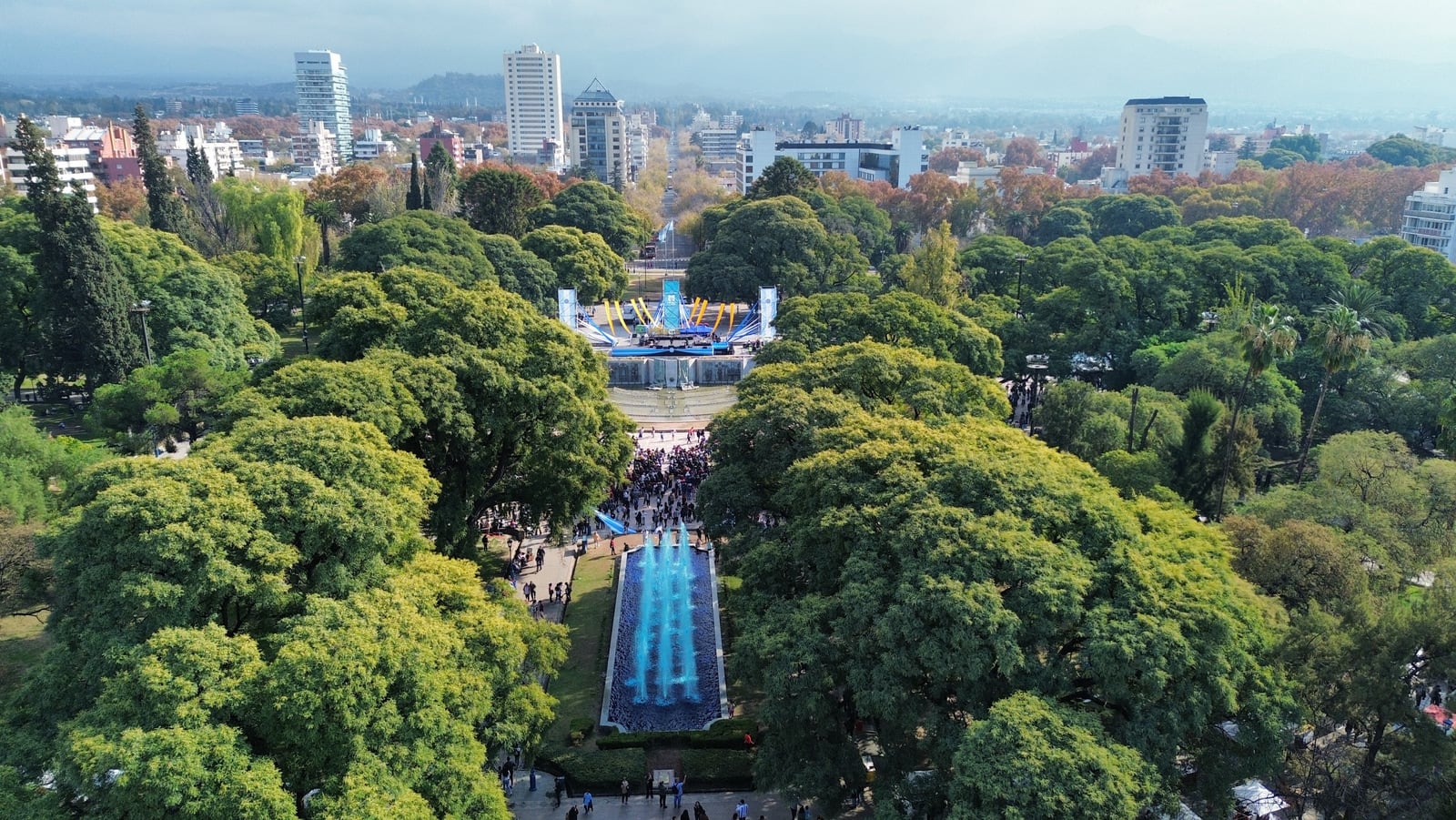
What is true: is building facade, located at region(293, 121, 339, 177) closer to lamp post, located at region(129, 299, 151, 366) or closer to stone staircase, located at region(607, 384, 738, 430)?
lamp post, located at region(129, 299, 151, 366)

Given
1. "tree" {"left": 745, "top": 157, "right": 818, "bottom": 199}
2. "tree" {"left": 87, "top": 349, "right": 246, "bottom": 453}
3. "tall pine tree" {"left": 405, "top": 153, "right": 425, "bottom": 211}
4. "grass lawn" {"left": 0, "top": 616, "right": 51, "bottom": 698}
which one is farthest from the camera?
"tree" {"left": 745, "top": 157, "right": 818, "bottom": 199}

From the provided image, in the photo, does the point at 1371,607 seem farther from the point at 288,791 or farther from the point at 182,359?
the point at 182,359

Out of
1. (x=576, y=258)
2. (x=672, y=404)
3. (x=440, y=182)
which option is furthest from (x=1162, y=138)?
(x=672, y=404)

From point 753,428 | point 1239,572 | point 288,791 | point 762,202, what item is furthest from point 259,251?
point 1239,572

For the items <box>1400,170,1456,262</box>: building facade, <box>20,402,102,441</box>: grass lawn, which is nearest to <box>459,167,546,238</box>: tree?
<box>20,402,102,441</box>: grass lawn

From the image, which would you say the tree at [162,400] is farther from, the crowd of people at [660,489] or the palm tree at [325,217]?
the palm tree at [325,217]
